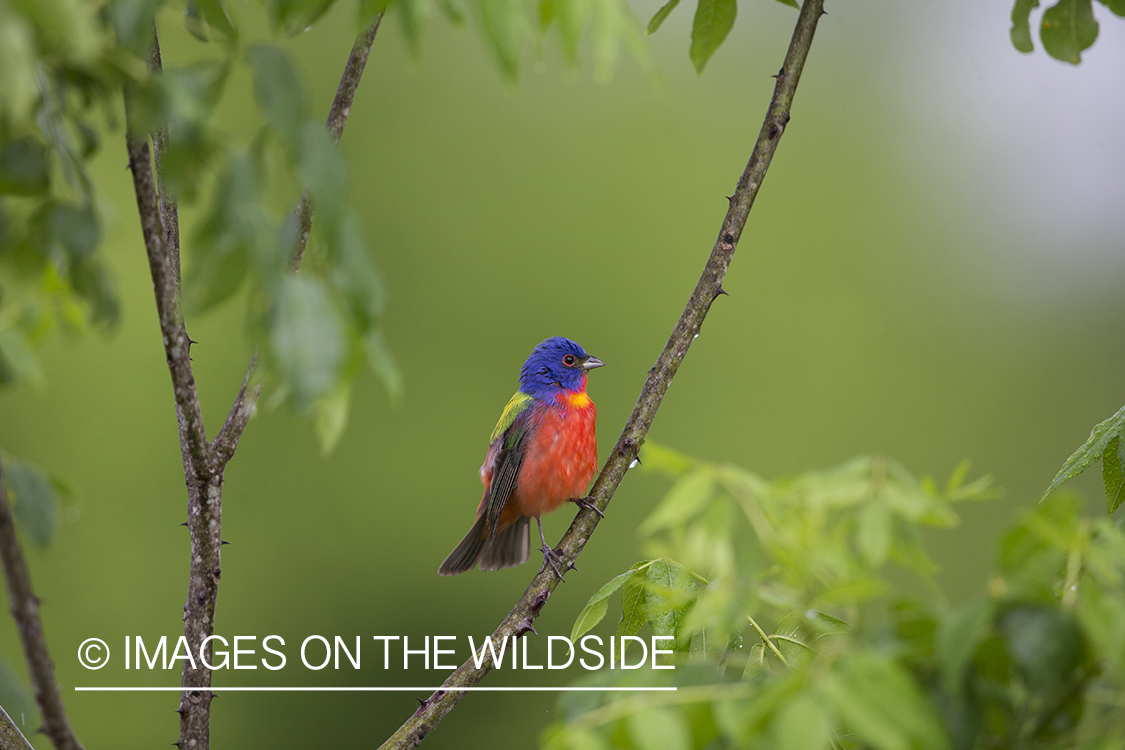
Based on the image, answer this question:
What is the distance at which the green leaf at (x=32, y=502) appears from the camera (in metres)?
0.74

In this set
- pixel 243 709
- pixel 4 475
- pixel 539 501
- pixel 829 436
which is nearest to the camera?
pixel 4 475

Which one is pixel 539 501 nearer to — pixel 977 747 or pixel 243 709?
pixel 977 747

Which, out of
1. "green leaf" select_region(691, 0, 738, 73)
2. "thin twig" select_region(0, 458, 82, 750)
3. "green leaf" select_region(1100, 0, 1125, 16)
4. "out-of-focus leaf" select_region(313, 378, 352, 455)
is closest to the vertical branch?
"thin twig" select_region(0, 458, 82, 750)

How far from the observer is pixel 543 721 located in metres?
4.51

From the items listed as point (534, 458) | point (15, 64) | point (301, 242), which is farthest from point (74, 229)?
point (534, 458)

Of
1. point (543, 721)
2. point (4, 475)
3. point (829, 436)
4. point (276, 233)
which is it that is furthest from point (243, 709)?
point (276, 233)

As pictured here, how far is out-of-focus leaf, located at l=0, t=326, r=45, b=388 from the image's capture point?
0.71 meters

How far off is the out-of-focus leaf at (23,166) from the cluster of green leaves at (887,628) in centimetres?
55

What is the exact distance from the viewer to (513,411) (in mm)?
2559

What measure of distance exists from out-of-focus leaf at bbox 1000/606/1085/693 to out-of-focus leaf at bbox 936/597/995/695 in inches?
0.9

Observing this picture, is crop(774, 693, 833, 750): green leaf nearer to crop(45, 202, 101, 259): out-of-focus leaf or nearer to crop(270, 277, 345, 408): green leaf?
crop(270, 277, 345, 408): green leaf

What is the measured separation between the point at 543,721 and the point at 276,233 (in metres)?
4.31

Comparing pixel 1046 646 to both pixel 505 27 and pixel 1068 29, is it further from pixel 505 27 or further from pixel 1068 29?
pixel 1068 29

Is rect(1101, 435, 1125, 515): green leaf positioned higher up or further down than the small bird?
further down
